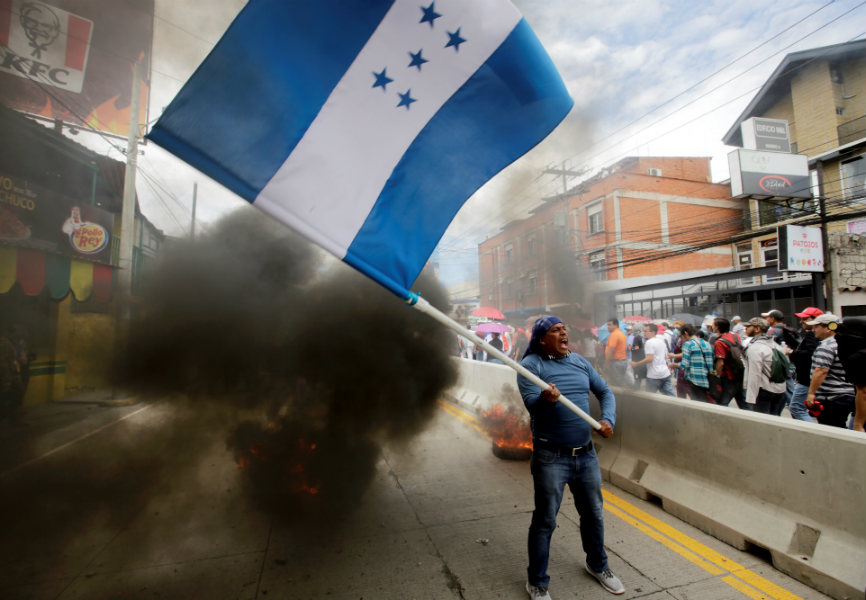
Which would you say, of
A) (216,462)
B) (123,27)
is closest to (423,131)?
(123,27)

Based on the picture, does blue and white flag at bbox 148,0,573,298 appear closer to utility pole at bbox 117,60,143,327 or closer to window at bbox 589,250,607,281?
window at bbox 589,250,607,281

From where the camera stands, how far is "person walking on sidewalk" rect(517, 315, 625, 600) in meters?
2.62

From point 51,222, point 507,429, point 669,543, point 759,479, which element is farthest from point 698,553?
point 51,222

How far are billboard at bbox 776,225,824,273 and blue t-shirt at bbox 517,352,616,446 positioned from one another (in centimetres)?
1477

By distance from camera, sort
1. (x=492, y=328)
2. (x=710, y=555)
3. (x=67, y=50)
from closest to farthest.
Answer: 1. (x=710, y=555)
2. (x=67, y=50)
3. (x=492, y=328)

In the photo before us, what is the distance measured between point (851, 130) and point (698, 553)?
2247cm

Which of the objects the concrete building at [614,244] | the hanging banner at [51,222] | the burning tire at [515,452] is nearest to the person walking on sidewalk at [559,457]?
the burning tire at [515,452]

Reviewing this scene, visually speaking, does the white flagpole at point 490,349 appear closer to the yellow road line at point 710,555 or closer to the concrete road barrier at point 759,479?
the yellow road line at point 710,555

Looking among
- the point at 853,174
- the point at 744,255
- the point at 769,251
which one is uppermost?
the point at 853,174

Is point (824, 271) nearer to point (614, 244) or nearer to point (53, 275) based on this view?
point (614, 244)

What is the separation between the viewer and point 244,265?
4180mm

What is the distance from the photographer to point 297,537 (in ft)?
11.2

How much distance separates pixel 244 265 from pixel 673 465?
442 cm

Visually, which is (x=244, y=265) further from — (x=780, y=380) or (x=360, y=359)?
(x=780, y=380)
